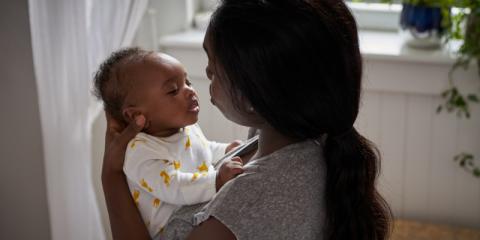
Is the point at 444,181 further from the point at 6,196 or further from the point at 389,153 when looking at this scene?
the point at 6,196

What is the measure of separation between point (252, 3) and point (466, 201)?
1611 millimetres

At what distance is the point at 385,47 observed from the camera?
2314mm

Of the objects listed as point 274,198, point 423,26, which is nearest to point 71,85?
point 274,198

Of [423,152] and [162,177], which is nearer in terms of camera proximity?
[162,177]

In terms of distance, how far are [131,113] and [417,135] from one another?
4.30 ft

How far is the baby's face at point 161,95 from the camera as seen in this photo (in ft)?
4.31

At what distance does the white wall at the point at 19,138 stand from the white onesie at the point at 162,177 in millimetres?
527

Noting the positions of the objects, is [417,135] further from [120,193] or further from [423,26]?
[120,193]

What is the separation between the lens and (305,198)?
3.55 ft

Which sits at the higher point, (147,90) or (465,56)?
(147,90)

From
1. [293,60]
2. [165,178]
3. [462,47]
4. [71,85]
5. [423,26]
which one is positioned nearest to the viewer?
[293,60]

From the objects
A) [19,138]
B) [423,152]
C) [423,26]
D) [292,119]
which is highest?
[292,119]

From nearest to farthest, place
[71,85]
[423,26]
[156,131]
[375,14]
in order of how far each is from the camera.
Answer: [156,131], [71,85], [423,26], [375,14]

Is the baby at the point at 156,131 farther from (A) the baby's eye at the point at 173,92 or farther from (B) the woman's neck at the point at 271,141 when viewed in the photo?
(B) the woman's neck at the point at 271,141
